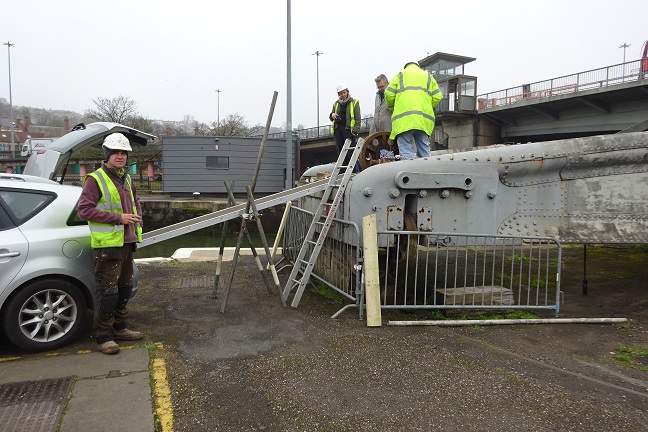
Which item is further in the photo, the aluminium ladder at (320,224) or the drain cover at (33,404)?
the aluminium ladder at (320,224)

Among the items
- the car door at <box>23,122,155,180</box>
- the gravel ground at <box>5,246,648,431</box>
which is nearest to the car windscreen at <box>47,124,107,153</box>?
the car door at <box>23,122,155,180</box>

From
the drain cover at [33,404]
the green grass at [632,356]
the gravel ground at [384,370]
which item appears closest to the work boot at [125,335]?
the gravel ground at [384,370]

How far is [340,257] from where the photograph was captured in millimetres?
5812

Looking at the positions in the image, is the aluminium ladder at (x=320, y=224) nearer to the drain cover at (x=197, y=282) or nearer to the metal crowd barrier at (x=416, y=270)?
the metal crowd barrier at (x=416, y=270)

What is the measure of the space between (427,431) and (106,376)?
8.19 ft

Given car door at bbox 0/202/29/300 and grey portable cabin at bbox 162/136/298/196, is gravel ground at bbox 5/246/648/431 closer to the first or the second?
car door at bbox 0/202/29/300

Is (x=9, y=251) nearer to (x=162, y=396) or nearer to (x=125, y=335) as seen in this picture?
(x=125, y=335)

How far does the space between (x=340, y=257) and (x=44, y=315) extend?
10.7 ft

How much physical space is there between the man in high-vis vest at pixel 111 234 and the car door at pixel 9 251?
1.89 ft

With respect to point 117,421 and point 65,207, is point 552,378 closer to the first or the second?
point 117,421

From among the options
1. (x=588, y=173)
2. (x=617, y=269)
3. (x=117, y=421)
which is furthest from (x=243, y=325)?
(x=617, y=269)

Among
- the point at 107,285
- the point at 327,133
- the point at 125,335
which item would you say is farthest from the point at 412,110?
the point at 327,133

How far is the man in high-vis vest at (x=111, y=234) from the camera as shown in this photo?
4066mm

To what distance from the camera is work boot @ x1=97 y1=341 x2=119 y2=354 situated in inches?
159
